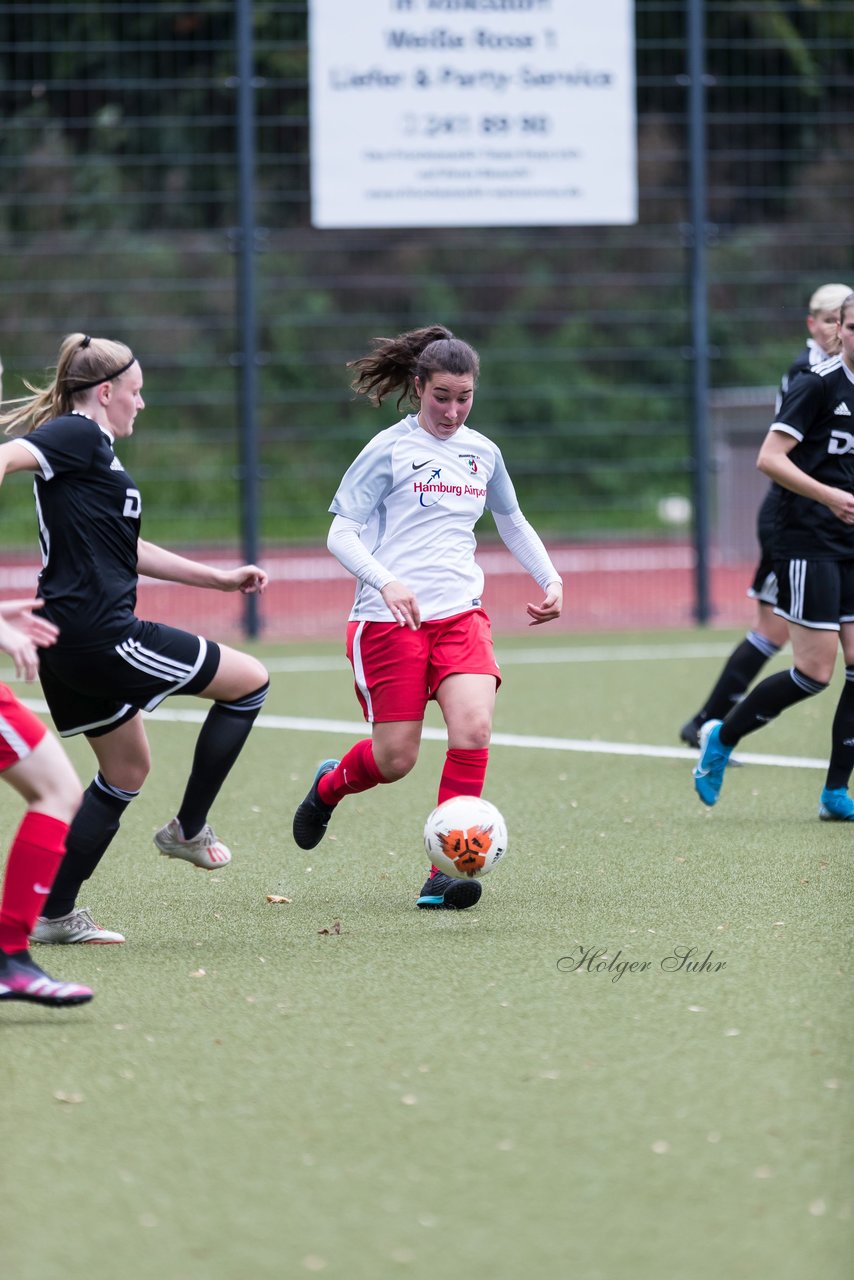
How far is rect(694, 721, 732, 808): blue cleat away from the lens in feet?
20.9

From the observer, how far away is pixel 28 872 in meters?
4.01

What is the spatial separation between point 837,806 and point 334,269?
1643 cm

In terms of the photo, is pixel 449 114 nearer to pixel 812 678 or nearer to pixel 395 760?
pixel 812 678

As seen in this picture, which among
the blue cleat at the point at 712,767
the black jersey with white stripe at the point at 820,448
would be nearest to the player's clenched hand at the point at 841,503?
the black jersey with white stripe at the point at 820,448

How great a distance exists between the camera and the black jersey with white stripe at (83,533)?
4.57 m

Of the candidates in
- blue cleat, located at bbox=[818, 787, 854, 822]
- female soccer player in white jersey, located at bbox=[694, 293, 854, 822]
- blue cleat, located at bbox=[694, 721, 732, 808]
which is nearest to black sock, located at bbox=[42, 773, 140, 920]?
blue cleat, located at bbox=[694, 721, 732, 808]

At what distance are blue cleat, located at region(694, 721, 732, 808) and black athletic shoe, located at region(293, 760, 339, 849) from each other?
4.86ft

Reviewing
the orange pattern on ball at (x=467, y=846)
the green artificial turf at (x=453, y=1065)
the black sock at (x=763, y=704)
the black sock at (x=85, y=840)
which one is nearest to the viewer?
the green artificial turf at (x=453, y=1065)

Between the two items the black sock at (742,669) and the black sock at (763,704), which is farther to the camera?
the black sock at (742,669)

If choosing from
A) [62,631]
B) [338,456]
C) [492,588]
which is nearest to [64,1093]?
[62,631]

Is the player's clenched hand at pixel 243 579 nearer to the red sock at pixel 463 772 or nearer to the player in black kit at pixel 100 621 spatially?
the player in black kit at pixel 100 621

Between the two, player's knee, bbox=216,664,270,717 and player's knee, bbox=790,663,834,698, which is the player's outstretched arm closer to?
player's knee, bbox=216,664,270,717

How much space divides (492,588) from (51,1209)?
12.7m

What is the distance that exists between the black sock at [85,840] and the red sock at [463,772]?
0.91 metres
